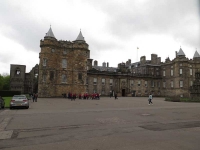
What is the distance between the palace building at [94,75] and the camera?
45219mm

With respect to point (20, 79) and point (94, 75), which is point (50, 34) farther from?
point (20, 79)

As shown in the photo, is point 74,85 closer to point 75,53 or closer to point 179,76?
point 75,53

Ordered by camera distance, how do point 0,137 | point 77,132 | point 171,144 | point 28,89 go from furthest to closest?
1. point 28,89
2. point 77,132
3. point 0,137
4. point 171,144

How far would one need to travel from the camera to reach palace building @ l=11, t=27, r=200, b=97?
45219 mm

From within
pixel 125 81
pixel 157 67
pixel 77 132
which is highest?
pixel 157 67

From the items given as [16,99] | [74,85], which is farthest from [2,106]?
[74,85]

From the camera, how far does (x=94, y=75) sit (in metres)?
56.1

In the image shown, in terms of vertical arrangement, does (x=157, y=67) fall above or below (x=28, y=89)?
above

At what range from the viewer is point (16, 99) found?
19.5 meters

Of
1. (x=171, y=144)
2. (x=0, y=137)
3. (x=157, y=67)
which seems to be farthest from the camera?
(x=157, y=67)

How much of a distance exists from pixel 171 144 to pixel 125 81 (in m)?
54.3

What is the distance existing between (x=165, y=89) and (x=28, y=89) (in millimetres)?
56250

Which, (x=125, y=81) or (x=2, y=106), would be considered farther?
(x=125, y=81)

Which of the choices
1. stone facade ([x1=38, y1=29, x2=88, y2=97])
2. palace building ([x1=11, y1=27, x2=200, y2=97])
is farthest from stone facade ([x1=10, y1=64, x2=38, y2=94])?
stone facade ([x1=38, y1=29, x2=88, y2=97])
